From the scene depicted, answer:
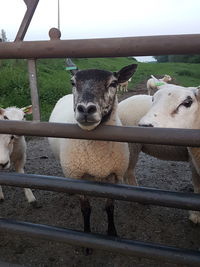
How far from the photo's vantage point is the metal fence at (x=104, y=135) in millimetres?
1446

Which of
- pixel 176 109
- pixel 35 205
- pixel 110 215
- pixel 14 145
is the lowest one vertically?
pixel 35 205

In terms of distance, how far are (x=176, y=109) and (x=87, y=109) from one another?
75 cm

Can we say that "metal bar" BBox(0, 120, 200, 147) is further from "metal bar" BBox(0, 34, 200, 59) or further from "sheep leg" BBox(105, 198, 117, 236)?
"sheep leg" BBox(105, 198, 117, 236)

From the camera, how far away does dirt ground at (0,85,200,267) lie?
2494 mm

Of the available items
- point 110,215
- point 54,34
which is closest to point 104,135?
point 54,34

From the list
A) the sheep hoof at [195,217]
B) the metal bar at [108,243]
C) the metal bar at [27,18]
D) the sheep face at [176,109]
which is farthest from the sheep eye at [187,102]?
the sheep hoof at [195,217]

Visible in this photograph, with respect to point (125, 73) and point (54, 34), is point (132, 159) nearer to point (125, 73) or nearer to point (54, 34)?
point (125, 73)

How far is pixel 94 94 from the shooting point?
1996mm

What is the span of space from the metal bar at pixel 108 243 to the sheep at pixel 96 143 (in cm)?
73

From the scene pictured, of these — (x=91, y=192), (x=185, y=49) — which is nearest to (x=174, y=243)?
(x=91, y=192)

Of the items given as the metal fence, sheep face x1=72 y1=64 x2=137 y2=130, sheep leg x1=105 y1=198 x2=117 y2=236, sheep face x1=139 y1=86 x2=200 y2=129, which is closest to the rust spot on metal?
the metal fence

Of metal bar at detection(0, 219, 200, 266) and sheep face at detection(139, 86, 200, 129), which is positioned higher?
sheep face at detection(139, 86, 200, 129)

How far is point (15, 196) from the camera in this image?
12.4 feet

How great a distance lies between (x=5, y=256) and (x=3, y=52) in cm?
181
